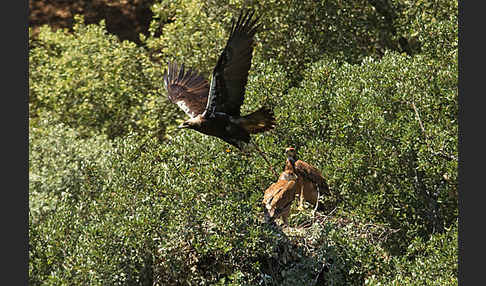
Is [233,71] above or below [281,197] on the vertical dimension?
above

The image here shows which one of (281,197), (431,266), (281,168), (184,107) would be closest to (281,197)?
(281,197)

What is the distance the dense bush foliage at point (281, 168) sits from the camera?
882 centimetres

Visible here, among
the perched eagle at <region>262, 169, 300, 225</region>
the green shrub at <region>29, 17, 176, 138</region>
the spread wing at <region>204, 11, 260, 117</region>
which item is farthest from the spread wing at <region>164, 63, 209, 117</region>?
the green shrub at <region>29, 17, 176, 138</region>

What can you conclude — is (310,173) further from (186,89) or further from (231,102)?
(186,89)

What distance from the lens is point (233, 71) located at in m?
8.34

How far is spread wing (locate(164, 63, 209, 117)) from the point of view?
9812 mm

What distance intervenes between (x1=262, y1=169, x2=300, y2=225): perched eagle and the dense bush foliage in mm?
224

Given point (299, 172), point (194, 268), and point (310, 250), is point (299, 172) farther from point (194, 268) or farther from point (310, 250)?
point (194, 268)

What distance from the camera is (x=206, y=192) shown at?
9.73m

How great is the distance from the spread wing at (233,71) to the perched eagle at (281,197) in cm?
119

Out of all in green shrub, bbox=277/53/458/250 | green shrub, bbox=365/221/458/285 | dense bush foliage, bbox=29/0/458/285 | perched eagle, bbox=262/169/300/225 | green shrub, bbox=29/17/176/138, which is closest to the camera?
green shrub, bbox=365/221/458/285

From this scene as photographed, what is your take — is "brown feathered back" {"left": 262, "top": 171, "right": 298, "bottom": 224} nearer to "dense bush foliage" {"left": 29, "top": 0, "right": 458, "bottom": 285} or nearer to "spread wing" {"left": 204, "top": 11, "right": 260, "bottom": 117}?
"dense bush foliage" {"left": 29, "top": 0, "right": 458, "bottom": 285}

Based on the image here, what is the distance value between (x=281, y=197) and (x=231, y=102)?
1.45m

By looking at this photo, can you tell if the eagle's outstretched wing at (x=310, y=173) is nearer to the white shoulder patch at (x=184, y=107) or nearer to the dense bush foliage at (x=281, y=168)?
the dense bush foliage at (x=281, y=168)
